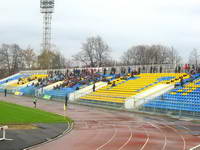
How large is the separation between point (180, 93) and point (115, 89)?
12500 mm

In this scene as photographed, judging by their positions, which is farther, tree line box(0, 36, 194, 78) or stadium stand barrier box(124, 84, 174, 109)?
tree line box(0, 36, 194, 78)

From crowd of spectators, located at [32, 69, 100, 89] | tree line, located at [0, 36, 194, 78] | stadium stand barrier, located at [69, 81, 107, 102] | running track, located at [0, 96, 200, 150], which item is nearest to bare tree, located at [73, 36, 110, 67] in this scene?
tree line, located at [0, 36, 194, 78]

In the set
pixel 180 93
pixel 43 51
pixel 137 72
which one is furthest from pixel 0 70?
pixel 180 93

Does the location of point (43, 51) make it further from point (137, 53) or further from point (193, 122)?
point (193, 122)

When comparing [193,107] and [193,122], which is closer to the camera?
[193,122]

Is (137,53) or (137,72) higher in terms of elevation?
(137,53)

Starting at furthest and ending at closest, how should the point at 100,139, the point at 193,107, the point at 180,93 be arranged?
the point at 180,93
the point at 193,107
the point at 100,139

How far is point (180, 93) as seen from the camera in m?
31.7

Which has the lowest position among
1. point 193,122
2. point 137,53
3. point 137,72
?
point 193,122

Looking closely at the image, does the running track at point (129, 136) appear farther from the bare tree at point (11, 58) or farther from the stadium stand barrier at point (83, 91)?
the bare tree at point (11, 58)

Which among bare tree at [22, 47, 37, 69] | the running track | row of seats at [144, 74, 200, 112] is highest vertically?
bare tree at [22, 47, 37, 69]

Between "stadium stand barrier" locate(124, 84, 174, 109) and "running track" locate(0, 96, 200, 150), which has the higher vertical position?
"stadium stand barrier" locate(124, 84, 174, 109)

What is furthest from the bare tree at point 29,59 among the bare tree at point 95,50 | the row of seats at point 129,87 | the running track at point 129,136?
the running track at point 129,136

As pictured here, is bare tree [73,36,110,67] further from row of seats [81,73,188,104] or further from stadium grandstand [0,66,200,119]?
row of seats [81,73,188,104]
